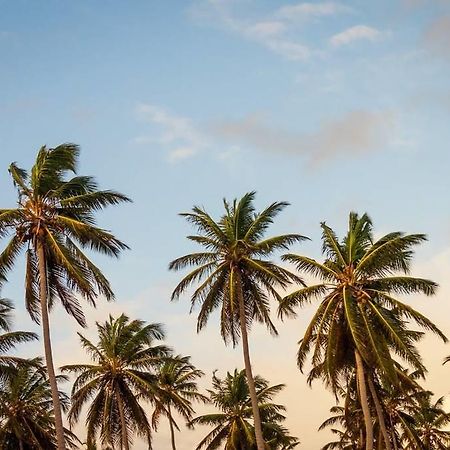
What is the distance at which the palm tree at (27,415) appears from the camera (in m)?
49.8

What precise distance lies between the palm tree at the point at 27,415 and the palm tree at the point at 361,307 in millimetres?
22500

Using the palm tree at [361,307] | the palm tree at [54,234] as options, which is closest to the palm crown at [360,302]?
the palm tree at [361,307]

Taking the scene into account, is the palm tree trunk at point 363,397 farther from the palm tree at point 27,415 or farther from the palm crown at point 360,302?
the palm tree at point 27,415

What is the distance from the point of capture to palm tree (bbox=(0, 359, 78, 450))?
4981cm

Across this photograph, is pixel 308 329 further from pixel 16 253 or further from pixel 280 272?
pixel 16 253

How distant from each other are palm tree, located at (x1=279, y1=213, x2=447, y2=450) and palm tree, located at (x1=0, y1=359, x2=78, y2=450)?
2250cm

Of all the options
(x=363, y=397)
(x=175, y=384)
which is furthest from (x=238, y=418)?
(x=363, y=397)

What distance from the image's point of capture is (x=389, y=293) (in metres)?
36.8

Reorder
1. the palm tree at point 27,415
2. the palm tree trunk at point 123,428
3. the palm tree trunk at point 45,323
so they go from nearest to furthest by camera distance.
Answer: the palm tree trunk at point 45,323 < the palm tree trunk at point 123,428 < the palm tree at point 27,415

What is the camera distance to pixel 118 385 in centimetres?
4575

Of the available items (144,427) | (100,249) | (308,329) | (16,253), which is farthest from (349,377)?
(16,253)

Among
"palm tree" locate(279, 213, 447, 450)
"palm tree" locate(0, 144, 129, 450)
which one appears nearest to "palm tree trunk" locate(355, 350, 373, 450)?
"palm tree" locate(279, 213, 447, 450)

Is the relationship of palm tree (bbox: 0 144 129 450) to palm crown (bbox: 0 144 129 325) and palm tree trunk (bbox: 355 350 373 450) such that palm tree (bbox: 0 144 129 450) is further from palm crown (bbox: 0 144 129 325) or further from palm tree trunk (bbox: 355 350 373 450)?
palm tree trunk (bbox: 355 350 373 450)

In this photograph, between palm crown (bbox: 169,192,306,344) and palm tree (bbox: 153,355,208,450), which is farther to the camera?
palm tree (bbox: 153,355,208,450)
